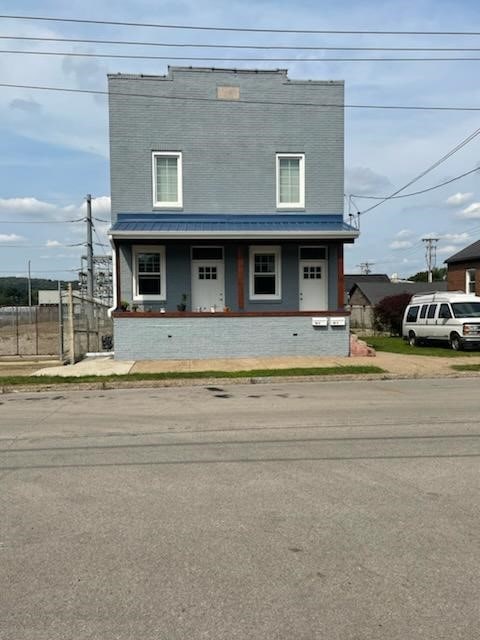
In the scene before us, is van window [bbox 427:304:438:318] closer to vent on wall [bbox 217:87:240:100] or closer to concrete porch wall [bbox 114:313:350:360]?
concrete porch wall [bbox 114:313:350:360]

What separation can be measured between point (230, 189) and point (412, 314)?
34.2 feet

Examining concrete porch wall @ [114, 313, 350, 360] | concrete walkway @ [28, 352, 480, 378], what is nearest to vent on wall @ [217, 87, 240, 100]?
concrete porch wall @ [114, 313, 350, 360]

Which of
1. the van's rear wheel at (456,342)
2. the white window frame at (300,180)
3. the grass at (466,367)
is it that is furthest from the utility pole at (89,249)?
the grass at (466,367)

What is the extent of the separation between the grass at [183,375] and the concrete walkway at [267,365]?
2.22 feet

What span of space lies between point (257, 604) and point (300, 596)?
28 centimetres

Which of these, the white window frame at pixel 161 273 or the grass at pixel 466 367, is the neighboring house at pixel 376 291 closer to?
the white window frame at pixel 161 273

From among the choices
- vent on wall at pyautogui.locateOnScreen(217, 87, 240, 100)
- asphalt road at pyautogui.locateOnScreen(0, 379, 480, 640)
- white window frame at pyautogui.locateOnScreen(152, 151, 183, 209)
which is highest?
Answer: vent on wall at pyautogui.locateOnScreen(217, 87, 240, 100)

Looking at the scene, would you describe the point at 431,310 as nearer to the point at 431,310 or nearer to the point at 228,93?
the point at 431,310

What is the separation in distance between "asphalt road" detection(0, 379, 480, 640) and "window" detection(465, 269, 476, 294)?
32801 mm

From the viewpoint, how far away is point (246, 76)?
20500 millimetres

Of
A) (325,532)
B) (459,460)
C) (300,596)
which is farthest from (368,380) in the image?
(300,596)

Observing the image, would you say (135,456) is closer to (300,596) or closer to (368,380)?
(300,596)

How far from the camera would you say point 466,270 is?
1574 inches

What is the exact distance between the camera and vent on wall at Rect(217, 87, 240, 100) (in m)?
20.5
